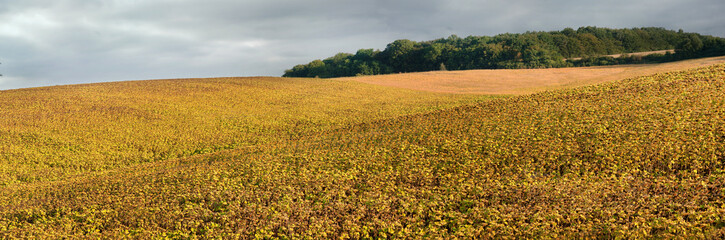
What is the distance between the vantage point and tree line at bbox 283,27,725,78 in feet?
232

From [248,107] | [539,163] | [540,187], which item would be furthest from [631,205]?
[248,107]

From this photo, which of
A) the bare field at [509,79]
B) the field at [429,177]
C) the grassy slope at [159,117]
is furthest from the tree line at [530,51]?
the field at [429,177]

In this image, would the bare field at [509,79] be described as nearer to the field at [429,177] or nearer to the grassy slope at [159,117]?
the grassy slope at [159,117]

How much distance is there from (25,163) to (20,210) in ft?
31.4

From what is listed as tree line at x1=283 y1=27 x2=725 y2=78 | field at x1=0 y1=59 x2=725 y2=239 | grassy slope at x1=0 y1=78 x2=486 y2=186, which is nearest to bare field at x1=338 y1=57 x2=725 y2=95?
grassy slope at x1=0 y1=78 x2=486 y2=186

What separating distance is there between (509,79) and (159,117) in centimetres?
3707

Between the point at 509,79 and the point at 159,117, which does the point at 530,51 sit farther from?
the point at 159,117

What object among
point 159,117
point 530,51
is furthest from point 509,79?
point 159,117

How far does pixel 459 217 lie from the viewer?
388 inches

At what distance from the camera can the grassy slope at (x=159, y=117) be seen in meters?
22.4

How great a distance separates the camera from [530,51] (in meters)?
75.1

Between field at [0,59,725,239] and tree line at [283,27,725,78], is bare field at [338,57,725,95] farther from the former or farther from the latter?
field at [0,59,725,239]

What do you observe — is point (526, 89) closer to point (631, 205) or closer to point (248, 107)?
point (248, 107)

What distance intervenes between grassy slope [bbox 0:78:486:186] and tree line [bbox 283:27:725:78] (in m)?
40.9
